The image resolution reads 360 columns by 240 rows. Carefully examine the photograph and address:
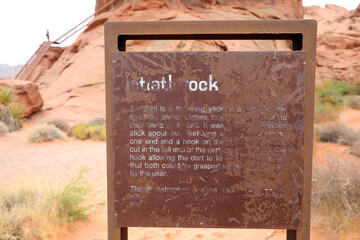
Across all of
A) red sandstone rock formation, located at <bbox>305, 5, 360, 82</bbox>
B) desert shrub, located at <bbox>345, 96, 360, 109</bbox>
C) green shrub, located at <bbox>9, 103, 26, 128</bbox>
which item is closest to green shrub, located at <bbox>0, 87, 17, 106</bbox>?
green shrub, located at <bbox>9, 103, 26, 128</bbox>

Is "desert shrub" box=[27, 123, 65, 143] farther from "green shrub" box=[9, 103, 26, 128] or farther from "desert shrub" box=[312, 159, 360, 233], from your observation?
"desert shrub" box=[312, 159, 360, 233]

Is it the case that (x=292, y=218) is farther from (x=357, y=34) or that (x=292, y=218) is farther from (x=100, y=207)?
(x=357, y=34)

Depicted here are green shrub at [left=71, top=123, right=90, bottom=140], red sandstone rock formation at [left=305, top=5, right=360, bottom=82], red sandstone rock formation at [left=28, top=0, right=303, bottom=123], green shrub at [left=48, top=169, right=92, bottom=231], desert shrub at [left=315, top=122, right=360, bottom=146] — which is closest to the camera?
green shrub at [left=48, top=169, right=92, bottom=231]

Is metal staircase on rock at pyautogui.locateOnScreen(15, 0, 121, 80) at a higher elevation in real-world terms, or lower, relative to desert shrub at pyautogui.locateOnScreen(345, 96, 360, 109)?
higher

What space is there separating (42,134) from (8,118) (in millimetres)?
3568

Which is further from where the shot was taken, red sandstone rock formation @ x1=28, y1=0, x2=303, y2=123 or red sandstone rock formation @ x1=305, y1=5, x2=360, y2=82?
red sandstone rock formation @ x1=305, y1=5, x2=360, y2=82

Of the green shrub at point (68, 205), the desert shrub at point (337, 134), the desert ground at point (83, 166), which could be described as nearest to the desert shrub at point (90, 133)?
the desert ground at point (83, 166)

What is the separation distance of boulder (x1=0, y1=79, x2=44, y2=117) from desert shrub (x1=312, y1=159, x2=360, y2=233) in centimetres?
1272

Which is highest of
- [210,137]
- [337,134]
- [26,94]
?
[26,94]

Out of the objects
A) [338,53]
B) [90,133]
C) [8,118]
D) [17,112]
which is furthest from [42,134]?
[338,53]

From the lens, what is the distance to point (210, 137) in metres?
1.63

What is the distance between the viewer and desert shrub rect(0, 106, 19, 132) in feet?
33.3

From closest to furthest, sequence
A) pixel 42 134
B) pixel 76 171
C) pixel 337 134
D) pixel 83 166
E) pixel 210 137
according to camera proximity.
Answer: pixel 210 137 → pixel 83 166 → pixel 76 171 → pixel 337 134 → pixel 42 134

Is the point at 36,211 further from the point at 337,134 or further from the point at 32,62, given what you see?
the point at 32,62
